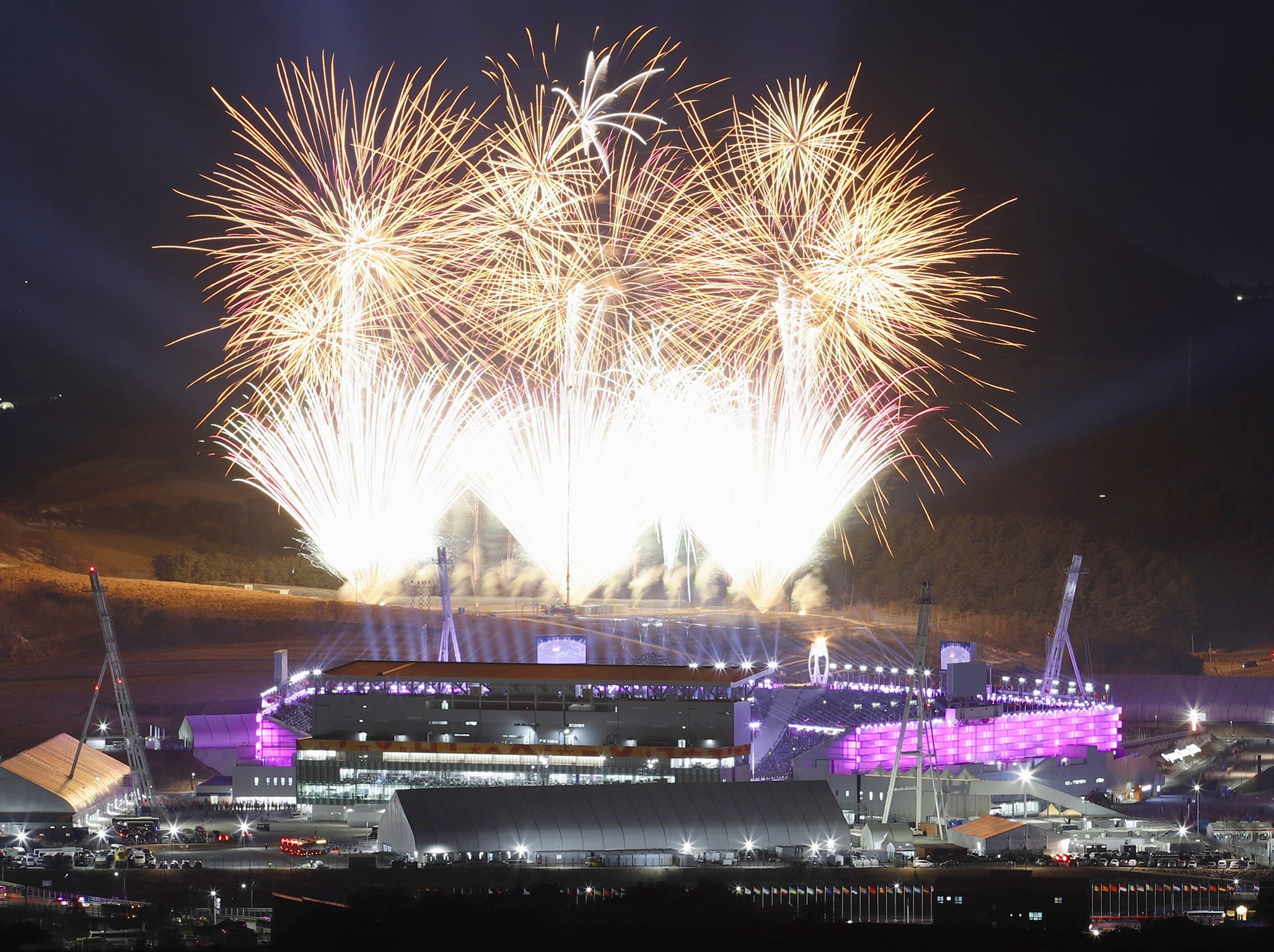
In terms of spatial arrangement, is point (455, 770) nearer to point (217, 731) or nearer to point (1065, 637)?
point (217, 731)

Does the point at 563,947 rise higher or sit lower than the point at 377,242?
lower

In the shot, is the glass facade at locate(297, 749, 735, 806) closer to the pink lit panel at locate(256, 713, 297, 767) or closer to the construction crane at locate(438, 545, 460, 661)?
the pink lit panel at locate(256, 713, 297, 767)

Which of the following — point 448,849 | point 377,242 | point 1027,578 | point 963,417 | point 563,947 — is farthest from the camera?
point 963,417

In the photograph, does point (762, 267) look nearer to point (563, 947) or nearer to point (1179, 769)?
point (1179, 769)

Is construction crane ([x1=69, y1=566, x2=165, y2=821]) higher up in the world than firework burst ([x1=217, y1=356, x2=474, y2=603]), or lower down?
lower down

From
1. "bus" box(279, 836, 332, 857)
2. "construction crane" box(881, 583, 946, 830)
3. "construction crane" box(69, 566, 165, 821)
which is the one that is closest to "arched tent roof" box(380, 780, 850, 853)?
"bus" box(279, 836, 332, 857)

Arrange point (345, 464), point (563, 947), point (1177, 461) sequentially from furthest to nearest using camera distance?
point (1177, 461)
point (345, 464)
point (563, 947)

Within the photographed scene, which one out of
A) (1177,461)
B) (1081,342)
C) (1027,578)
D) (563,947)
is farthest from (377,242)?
(1081,342)

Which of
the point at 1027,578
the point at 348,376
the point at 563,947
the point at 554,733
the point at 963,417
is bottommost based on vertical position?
the point at 563,947
